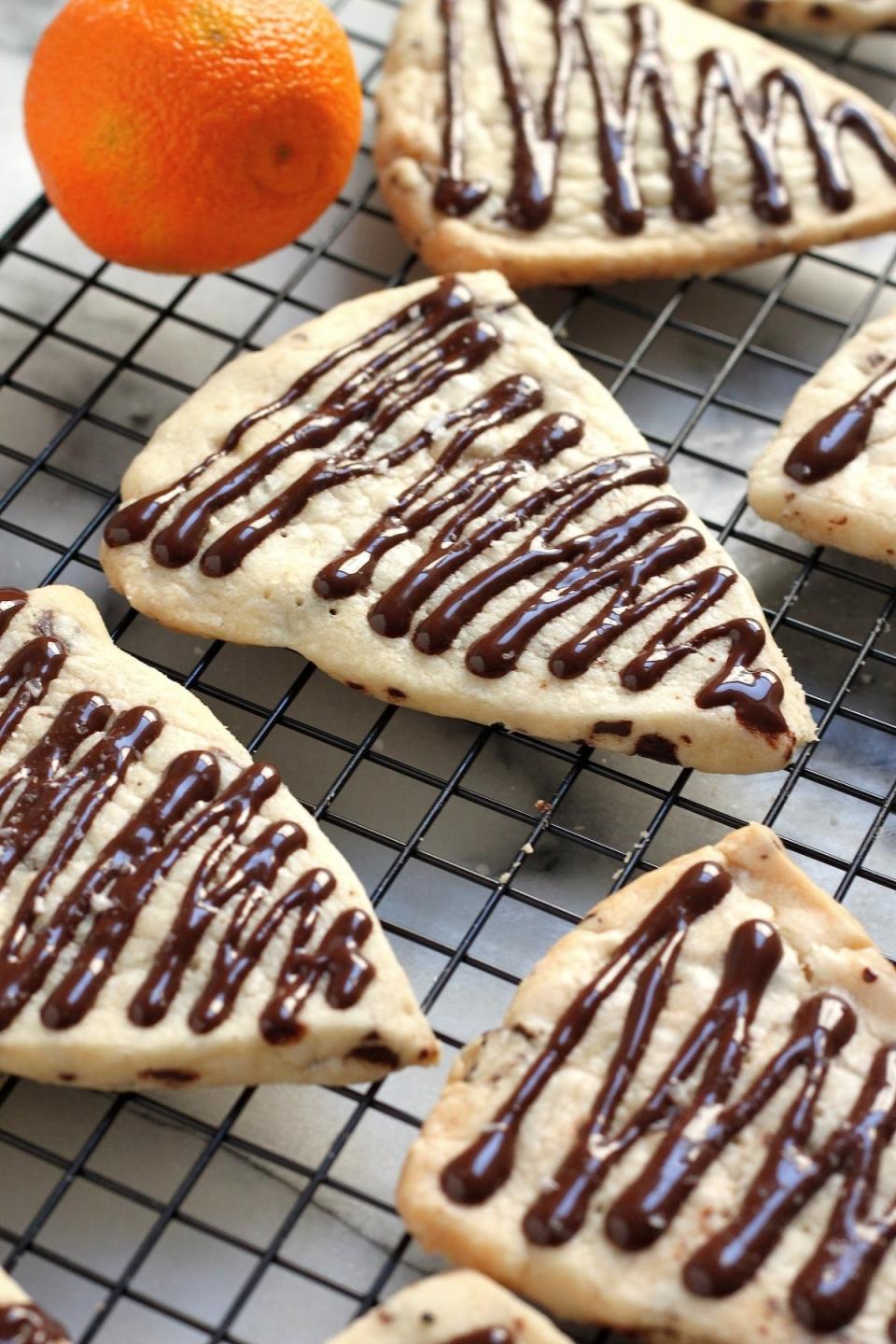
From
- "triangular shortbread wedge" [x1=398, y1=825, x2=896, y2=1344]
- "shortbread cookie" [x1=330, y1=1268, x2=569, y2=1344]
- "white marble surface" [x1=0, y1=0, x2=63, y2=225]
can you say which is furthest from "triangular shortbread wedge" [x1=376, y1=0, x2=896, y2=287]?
"shortbread cookie" [x1=330, y1=1268, x2=569, y2=1344]

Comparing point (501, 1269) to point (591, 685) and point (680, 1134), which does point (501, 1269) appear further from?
point (591, 685)

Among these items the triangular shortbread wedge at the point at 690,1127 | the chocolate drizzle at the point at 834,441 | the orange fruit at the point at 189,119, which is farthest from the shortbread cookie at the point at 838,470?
the orange fruit at the point at 189,119

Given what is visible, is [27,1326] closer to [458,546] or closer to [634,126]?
[458,546]

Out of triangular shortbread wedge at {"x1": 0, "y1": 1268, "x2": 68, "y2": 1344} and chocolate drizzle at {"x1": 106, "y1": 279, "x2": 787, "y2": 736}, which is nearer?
triangular shortbread wedge at {"x1": 0, "y1": 1268, "x2": 68, "y2": 1344}

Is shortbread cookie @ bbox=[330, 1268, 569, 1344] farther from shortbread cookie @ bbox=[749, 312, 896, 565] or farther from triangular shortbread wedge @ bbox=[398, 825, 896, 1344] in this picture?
shortbread cookie @ bbox=[749, 312, 896, 565]

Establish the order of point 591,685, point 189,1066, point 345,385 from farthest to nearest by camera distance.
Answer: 1. point 345,385
2. point 591,685
3. point 189,1066

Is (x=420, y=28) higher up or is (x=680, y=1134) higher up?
(x=420, y=28)

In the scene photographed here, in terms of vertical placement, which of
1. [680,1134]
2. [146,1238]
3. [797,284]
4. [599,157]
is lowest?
[146,1238]

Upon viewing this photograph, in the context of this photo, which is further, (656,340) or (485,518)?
(656,340)

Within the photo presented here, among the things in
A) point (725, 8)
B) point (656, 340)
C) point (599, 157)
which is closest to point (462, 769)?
point (656, 340)
